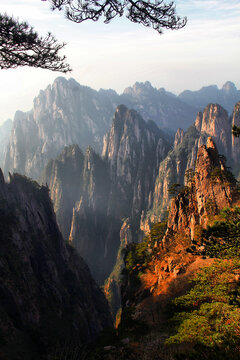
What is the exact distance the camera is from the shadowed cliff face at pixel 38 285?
3481cm

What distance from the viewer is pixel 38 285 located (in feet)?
160

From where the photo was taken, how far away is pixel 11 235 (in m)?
47.3

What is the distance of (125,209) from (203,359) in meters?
144

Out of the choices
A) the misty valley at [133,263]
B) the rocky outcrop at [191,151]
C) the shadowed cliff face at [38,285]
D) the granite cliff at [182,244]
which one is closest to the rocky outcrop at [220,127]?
the rocky outcrop at [191,151]

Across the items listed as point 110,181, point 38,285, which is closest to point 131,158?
point 110,181

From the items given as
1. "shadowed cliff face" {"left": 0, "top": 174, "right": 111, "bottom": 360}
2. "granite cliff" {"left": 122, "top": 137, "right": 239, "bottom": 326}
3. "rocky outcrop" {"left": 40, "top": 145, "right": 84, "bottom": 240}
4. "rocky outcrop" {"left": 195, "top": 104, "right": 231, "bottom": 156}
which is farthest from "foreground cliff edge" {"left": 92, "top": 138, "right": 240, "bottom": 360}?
"rocky outcrop" {"left": 40, "top": 145, "right": 84, "bottom": 240}

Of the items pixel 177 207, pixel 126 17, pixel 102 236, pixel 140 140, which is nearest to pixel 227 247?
pixel 126 17

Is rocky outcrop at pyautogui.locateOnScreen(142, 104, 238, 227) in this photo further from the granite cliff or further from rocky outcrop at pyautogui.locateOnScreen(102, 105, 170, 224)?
the granite cliff

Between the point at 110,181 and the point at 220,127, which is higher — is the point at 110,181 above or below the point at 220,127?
below

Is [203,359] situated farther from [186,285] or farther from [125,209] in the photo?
[125,209]

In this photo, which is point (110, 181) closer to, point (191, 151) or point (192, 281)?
point (191, 151)

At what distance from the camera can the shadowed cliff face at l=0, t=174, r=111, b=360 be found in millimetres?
34812

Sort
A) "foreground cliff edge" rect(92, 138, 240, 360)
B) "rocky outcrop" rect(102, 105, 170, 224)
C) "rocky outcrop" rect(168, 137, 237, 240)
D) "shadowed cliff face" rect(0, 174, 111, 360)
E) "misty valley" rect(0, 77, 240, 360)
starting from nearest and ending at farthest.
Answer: "foreground cliff edge" rect(92, 138, 240, 360) < "misty valley" rect(0, 77, 240, 360) < "rocky outcrop" rect(168, 137, 237, 240) < "shadowed cliff face" rect(0, 174, 111, 360) < "rocky outcrop" rect(102, 105, 170, 224)

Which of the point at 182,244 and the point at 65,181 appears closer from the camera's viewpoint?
the point at 182,244
